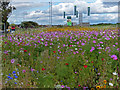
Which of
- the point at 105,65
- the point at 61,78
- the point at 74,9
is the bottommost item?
the point at 61,78

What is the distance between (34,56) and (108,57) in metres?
2.44

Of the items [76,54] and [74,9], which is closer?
[76,54]

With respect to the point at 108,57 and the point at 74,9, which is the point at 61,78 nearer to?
the point at 108,57

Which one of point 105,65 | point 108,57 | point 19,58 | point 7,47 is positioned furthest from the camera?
point 7,47

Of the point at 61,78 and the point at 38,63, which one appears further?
the point at 38,63

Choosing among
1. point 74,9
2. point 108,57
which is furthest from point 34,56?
point 74,9

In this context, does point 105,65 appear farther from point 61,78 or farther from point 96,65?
point 61,78

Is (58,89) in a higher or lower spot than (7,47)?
lower

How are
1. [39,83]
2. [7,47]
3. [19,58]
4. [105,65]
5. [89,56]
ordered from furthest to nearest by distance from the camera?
[7,47]
[19,58]
[89,56]
[105,65]
[39,83]

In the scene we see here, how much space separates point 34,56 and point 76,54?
63.0 inches

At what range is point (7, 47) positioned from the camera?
19.9 ft

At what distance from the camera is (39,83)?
10.4 ft

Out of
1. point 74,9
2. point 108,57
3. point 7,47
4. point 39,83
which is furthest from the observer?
point 74,9

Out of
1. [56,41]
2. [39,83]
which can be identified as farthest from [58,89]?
[56,41]
